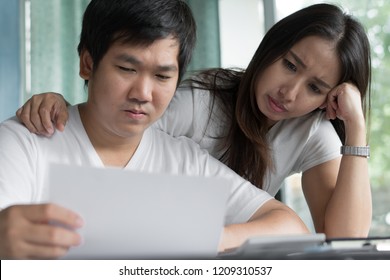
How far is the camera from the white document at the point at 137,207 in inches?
27.8

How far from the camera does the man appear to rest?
1.16 m

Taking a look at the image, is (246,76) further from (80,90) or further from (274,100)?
(80,90)

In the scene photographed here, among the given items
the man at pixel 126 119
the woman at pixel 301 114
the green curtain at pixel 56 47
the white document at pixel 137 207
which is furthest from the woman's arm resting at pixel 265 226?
the green curtain at pixel 56 47

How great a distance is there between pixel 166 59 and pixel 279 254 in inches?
21.3

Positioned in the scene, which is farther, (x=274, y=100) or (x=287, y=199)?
(x=287, y=199)

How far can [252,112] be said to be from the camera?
163cm

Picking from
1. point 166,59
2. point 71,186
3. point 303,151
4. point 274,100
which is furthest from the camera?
point 303,151

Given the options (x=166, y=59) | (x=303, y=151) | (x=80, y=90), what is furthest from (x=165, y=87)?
(x=80, y=90)

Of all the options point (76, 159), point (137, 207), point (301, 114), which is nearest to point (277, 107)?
point (301, 114)

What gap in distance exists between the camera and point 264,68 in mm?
1595

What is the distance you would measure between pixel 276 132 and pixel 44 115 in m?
0.72

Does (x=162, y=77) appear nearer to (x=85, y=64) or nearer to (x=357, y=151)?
(x=85, y=64)

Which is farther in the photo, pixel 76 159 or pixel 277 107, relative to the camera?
pixel 277 107

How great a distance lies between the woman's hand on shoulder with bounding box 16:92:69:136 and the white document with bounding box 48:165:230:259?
0.56m
